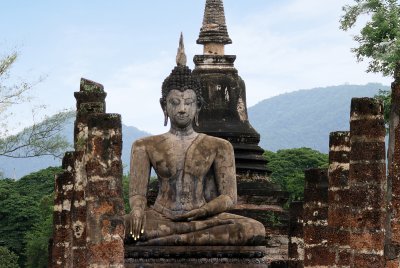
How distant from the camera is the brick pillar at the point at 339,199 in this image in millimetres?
19328

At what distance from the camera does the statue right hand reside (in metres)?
17.4

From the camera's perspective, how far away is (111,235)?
55.3 feet

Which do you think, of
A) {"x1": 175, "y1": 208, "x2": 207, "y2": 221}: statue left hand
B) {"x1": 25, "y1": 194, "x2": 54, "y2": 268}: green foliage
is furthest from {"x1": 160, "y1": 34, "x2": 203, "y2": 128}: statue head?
Answer: {"x1": 25, "y1": 194, "x2": 54, "y2": 268}: green foliage

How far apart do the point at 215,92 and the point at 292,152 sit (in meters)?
39.1

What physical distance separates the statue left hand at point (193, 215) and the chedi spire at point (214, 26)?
50.1ft

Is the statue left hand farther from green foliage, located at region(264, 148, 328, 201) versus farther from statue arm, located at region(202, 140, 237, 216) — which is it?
green foliage, located at region(264, 148, 328, 201)

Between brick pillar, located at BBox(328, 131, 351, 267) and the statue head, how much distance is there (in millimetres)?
2497

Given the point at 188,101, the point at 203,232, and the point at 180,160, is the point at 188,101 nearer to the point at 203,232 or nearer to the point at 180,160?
the point at 180,160

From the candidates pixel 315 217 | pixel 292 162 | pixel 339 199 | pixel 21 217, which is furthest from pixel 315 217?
pixel 292 162

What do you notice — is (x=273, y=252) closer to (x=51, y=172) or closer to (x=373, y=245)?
(x=373, y=245)

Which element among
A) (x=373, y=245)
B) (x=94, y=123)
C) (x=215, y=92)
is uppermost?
(x=215, y=92)

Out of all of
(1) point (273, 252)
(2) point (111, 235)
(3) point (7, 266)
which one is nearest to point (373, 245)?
(2) point (111, 235)

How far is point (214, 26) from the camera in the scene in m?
33.2

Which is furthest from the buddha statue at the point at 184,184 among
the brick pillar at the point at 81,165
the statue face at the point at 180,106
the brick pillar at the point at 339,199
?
the brick pillar at the point at 81,165
